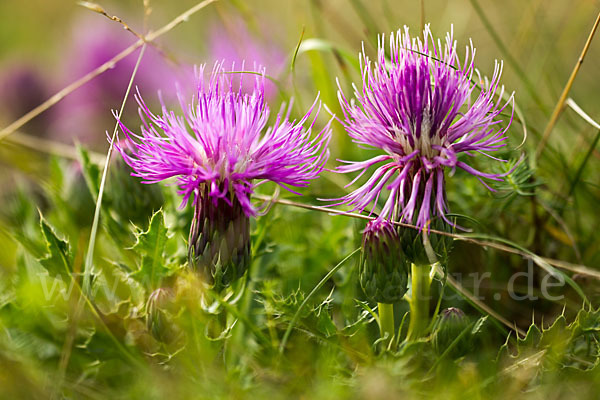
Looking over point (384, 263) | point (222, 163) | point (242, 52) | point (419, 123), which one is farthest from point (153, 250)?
point (242, 52)

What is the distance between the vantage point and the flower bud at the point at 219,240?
174cm

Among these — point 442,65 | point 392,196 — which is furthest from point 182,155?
point 442,65

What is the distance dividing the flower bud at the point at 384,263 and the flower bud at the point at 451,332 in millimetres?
142

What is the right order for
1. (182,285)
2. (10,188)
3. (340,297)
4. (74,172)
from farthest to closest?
(10,188) < (74,172) < (340,297) < (182,285)

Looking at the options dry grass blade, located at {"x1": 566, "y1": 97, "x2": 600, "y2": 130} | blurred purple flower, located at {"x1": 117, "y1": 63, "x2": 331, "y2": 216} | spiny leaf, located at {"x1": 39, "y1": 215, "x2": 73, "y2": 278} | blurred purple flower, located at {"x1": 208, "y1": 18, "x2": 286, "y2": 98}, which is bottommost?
spiny leaf, located at {"x1": 39, "y1": 215, "x2": 73, "y2": 278}

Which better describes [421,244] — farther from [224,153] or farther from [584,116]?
[584,116]

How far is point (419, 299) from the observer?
5.77 feet

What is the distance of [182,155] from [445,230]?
2.47 feet

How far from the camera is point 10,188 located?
3049 mm

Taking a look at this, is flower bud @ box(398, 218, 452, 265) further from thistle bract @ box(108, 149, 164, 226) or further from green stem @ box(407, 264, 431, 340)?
thistle bract @ box(108, 149, 164, 226)

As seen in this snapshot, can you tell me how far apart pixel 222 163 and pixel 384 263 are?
1.67 ft

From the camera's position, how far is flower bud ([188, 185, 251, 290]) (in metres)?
1.74

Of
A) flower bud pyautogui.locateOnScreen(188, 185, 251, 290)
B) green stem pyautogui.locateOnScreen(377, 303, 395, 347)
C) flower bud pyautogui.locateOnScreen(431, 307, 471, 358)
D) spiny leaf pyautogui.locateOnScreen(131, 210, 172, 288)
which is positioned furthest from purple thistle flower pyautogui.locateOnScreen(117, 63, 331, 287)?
flower bud pyautogui.locateOnScreen(431, 307, 471, 358)

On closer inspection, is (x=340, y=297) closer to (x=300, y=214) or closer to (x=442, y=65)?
(x=300, y=214)
